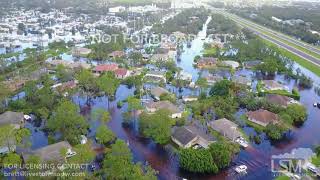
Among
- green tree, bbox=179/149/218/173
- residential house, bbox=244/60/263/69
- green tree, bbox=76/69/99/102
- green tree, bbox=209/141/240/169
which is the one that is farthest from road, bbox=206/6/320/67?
green tree, bbox=179/149/218/173

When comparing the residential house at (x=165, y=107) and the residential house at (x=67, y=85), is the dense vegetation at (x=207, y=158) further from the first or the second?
the residential house at (x=67, y=85)

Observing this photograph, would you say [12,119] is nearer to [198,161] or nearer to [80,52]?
[198,161]

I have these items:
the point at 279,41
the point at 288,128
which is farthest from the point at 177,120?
the point at 279,41

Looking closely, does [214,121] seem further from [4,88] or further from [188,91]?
[4,88]

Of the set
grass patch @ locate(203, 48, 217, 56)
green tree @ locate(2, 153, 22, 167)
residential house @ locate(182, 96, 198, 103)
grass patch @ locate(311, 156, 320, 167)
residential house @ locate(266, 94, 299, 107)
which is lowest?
grass patch @ locate(311, 156, 320, 167)

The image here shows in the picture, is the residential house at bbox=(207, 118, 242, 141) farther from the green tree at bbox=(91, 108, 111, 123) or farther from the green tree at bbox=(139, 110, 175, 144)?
the green tree at bbox=(91, 108, 111, 123)

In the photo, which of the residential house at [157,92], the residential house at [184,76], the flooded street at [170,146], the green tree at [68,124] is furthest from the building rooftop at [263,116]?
the green tree at [68,124]
